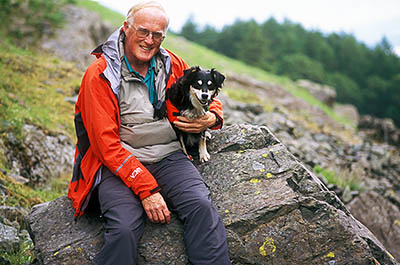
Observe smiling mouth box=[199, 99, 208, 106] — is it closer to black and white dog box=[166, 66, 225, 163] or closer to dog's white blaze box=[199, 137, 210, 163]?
black and white dog box=[166, 66, 225, 163]

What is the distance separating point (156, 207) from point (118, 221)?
403mm

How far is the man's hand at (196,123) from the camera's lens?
4.05 meters

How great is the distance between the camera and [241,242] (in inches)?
135

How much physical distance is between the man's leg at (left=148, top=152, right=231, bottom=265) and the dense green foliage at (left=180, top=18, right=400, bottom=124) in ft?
189

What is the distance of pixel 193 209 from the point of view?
322 cm

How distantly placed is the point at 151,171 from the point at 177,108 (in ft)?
2.99

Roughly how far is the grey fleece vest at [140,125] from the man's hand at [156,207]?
20.2 inches

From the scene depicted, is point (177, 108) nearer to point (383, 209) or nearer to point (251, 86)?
point (383, 209)

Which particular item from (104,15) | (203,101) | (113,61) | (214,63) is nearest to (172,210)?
(203,101)

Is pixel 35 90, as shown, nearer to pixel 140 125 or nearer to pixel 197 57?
pixel 140 125

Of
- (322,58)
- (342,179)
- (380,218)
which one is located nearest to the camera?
(380,218)

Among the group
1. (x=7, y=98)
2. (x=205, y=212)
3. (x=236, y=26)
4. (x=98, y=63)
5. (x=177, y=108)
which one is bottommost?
(x=7, y=98)

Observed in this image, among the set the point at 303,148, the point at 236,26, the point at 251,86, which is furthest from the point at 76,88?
the point at 236,26

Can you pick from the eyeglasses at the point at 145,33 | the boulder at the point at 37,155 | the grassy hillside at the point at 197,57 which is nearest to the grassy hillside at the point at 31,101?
the boulder at the point at 37,155
